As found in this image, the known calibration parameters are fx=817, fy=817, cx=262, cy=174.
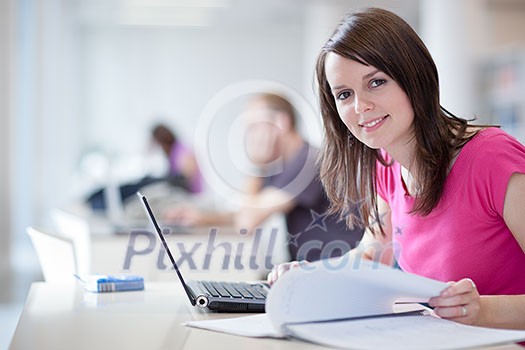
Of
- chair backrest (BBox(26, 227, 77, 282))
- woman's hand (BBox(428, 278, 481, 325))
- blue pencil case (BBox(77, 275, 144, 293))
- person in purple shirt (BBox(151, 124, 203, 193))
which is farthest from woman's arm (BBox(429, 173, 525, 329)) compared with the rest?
person in purple shirt (BBox(151, 124, 203, 193))

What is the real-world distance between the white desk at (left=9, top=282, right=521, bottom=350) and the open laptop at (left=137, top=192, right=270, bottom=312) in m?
0.03

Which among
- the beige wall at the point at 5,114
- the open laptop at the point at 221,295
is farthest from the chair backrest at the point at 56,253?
the beige wall at the point at 5,114

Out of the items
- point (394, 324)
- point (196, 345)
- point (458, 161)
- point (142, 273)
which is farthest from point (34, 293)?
point (142, 273)

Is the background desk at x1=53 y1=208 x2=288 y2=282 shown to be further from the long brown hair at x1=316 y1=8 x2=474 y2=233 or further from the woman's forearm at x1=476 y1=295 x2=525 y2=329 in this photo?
the woman's forearm at x1=476 y1=295 x2=525 y2=329

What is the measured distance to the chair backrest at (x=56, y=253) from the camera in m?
2.22

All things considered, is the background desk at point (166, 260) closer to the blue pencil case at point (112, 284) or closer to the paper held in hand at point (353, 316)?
the blue pencil case at point (112, 284)

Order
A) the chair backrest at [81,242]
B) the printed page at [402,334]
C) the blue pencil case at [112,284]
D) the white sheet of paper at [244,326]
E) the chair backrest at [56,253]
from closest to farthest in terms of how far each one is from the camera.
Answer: the printed page at [402,334], the white sheet of paper at [244,326], the blue pencil case at [112,284], the chair backrest at [56,253], the chair backrest at [81,242]

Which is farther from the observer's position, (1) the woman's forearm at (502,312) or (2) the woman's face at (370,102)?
(2) the woman's face at (370,102)

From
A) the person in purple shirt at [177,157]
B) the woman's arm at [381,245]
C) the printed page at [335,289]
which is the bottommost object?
the person in purple shirt at [177,157]

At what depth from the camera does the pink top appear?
160 centimetres

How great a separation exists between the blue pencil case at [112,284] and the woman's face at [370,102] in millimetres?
610

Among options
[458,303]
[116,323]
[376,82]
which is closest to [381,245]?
[376,82]

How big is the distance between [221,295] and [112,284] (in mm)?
342

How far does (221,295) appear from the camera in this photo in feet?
5.32
